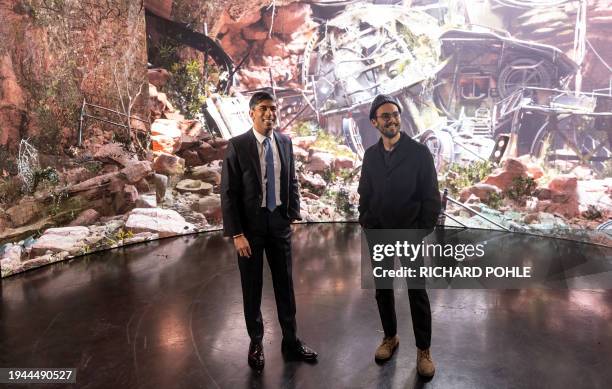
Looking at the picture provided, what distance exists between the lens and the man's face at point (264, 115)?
94.0 inches

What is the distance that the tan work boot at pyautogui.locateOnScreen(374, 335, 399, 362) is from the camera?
258cm

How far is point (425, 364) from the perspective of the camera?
2408mm

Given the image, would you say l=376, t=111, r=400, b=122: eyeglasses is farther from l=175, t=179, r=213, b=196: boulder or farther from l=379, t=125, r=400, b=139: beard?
l=175, t=179, r=213, b=196: boulder

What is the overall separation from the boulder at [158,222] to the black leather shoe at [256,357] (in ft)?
12.4

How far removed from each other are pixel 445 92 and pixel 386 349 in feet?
16.9

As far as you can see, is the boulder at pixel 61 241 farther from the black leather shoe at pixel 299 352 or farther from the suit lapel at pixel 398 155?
the suit lapel at pixel 398 155

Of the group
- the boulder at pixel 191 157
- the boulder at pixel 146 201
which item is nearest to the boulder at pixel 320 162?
the boulder at pixel 191 157

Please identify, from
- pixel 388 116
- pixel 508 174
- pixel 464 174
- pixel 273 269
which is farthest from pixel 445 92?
pixel 273 269

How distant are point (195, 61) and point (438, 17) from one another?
3.91 m

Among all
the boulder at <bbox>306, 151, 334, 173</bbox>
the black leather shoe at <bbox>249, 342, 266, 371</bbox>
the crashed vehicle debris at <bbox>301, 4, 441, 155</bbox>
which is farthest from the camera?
the boulder at <bbox>306, 151, 334, 173</bbox>

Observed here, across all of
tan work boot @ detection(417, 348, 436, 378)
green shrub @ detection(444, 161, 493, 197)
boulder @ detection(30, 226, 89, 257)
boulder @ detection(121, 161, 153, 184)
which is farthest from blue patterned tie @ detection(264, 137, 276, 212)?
green shrub @ detection(444, 161, 493, 197)

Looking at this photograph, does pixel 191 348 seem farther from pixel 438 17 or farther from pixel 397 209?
pixel 438 17

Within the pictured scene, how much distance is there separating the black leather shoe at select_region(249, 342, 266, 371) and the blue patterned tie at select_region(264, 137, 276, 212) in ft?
2.86

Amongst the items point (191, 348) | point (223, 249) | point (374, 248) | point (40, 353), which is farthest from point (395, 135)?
point (223, 249)
